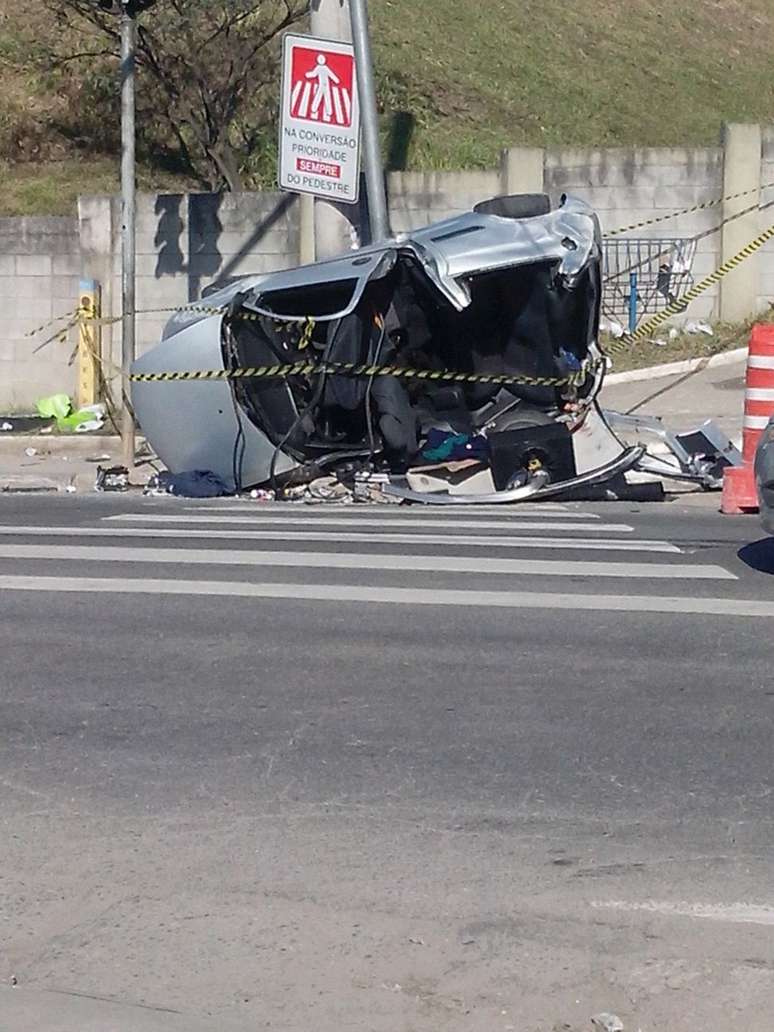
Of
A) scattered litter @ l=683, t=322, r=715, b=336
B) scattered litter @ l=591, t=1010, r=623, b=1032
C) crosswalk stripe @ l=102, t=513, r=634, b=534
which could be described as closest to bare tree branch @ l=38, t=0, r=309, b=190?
scattered litter @ l=683, t=322, r=715, b=336

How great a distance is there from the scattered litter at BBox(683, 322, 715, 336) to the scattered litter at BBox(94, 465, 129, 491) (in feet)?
26.1

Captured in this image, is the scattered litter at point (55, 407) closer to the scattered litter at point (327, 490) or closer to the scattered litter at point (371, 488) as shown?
the scattered litter at point (327, 490)

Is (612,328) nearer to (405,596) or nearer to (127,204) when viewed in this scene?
(127,204)

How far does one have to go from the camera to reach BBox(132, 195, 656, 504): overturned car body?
12203 mm

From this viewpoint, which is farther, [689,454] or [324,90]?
[324,90]

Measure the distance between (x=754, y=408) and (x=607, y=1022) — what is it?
8597mm

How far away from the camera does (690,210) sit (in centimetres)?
1925

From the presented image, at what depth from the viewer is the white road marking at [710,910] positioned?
14.9 feet

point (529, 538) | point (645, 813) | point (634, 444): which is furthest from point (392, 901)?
point (634, 444)

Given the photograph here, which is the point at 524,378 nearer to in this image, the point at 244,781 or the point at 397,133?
the point at 244,781

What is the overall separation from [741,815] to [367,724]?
1577 mm

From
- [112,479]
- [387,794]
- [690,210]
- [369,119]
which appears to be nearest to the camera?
[387,794]

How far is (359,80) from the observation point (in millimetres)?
15133

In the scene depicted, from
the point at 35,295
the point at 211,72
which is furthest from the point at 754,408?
the point at 211,72
